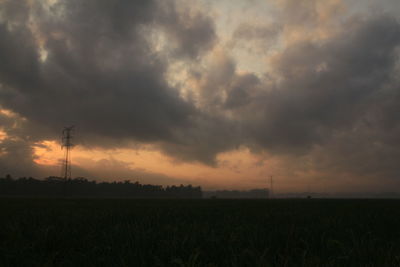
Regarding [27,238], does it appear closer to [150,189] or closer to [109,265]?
[109,265]

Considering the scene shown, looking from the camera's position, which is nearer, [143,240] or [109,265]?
[109,265]

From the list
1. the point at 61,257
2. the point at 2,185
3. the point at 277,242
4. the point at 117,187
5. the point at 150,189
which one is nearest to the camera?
the point at 61,257

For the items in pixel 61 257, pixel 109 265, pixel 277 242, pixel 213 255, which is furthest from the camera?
pixel 277 242

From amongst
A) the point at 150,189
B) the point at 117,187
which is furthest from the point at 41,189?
the point at 150,189

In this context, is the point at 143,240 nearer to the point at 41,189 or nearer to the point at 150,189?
the point at 41,189

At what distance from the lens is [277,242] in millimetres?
5137

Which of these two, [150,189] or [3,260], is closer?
[3,260]

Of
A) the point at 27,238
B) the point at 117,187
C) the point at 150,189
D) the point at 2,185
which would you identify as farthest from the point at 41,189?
the point at 27,238

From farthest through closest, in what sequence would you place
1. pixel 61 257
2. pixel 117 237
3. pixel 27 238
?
pixel 27 238
pixel 117 237
pixel 61 257

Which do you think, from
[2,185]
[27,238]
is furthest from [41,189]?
[27,238]

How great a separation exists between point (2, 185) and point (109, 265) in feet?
565

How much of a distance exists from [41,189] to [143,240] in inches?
6626

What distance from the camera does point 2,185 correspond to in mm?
141625

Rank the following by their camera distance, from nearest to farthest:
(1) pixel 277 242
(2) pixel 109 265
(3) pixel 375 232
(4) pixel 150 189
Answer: (2) pixel 109 265 → (1) pixel 277 242 → (3) pixel 375 232 → (4) pixel 150 189
